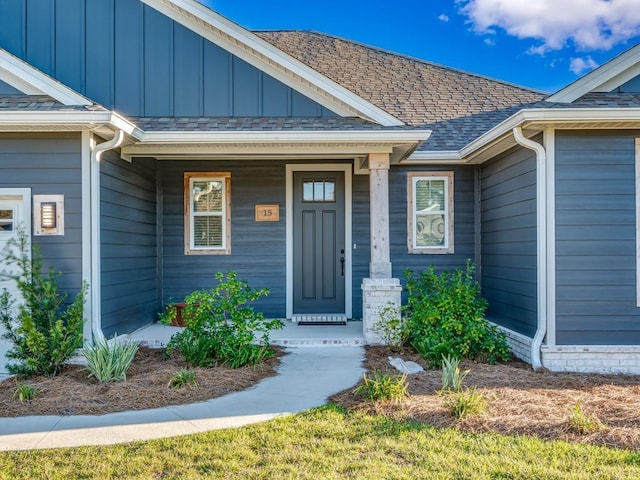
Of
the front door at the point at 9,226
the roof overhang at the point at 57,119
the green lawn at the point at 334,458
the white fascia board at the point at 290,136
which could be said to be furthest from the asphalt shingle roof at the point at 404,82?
the green lawn at the point at 334,458

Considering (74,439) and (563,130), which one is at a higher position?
(563,130)

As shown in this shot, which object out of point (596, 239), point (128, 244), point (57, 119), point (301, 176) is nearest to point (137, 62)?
point (57, 119)

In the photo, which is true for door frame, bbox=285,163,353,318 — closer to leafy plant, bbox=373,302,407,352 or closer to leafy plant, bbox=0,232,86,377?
leafy plant, bbox=373,302,407,352

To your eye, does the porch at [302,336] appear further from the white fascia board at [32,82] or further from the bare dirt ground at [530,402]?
the white fascia board at [32,82]

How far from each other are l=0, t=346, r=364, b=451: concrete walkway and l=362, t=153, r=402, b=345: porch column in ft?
4.41

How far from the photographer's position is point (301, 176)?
8219 mm

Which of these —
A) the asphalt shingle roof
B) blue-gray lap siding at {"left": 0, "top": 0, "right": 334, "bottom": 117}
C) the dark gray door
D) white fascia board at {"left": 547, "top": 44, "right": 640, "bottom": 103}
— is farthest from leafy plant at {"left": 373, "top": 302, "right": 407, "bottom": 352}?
the asphalt shingle roof

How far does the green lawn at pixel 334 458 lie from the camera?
9.98ft

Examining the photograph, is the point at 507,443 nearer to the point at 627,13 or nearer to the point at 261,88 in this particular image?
the point at 261,88

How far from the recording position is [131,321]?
6.85 m

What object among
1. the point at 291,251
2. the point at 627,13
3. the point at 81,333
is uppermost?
the point at 627,13

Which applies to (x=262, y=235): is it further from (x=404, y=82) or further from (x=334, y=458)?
(x=334, y=458)

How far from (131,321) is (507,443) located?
16.6 ft

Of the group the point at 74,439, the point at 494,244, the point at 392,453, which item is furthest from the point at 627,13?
the point at 74,439
